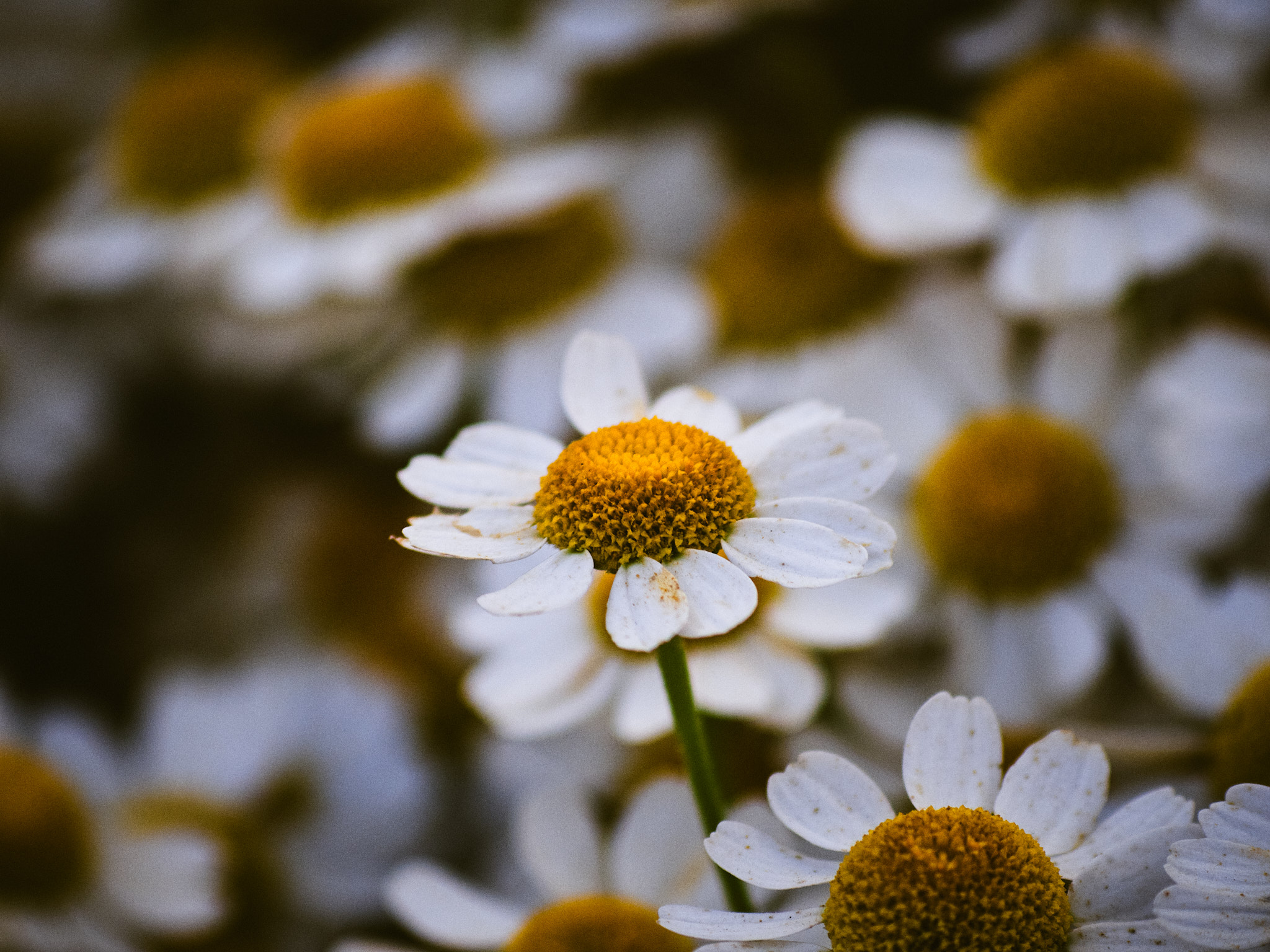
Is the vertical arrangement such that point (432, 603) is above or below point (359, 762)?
above

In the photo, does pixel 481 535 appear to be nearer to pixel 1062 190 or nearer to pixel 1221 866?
pixel 1221 866

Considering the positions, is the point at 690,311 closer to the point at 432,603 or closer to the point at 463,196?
the point at 463,196

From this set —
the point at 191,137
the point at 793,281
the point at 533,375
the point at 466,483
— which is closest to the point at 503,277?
the point at 533,375

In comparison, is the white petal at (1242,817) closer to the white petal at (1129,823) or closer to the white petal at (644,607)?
the white petal at (1129,823)

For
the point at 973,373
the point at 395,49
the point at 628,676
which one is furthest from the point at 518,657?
the point at 395,49

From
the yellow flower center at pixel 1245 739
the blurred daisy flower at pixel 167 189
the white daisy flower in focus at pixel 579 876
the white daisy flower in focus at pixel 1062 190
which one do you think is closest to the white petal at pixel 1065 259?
the white daisy flower in focus at pixel 1062 190

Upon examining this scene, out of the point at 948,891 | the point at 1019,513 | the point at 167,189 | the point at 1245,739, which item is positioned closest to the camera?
the point at 948,891
